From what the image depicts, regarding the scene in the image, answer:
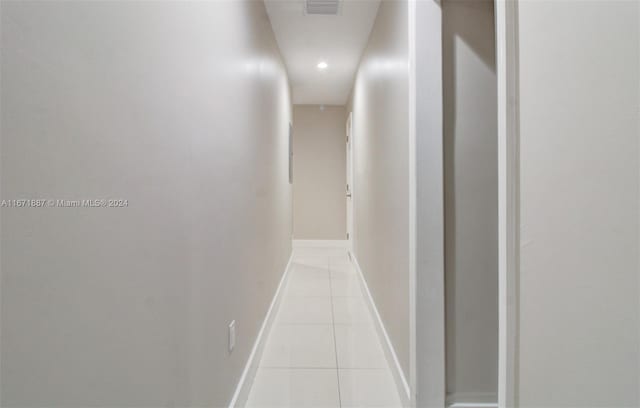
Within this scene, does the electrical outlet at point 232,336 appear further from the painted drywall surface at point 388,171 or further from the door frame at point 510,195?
the door frame at point 510,195

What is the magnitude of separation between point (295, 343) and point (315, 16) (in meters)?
2.65

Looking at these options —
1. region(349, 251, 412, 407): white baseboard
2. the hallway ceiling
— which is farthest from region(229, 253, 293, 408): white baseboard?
the hallway ceiling

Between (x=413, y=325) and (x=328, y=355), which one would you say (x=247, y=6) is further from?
(x=328, y=355)

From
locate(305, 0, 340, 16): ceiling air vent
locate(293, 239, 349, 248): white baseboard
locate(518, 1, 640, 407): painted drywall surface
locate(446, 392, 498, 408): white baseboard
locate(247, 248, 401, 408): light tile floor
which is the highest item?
locate(305, 0, 340, 16): ceiling air vent

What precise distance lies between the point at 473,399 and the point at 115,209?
1.77 m

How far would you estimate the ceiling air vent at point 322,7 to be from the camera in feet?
8.09

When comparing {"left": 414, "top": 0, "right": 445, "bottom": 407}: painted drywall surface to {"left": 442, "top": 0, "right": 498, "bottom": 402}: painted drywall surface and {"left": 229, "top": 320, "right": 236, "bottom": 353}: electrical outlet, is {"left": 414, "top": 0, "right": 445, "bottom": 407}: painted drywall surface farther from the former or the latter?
{"left": 229, "top": 320, "right": 236, "bottom": 353}: electrical outlet

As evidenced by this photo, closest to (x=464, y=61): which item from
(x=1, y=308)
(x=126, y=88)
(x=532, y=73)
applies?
(x=532, y=73)

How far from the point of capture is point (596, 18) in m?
0.49

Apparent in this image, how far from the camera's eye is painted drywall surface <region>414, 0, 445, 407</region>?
1.48m

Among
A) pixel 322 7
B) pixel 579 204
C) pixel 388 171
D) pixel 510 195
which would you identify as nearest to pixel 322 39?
pixel 322 7

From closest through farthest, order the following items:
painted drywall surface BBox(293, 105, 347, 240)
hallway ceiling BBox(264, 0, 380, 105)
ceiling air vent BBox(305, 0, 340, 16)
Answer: ceiling air vent BBox(305, 0, 340, 16) < hallway ceiling BBox(264, 0, 380, 105) < painted drywall surface BBox(293, 105, 347, 240)

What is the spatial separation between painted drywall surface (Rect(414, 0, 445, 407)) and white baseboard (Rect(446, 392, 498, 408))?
0.10 meters

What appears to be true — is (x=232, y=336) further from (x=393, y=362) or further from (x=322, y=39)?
(x=322, y=39)
